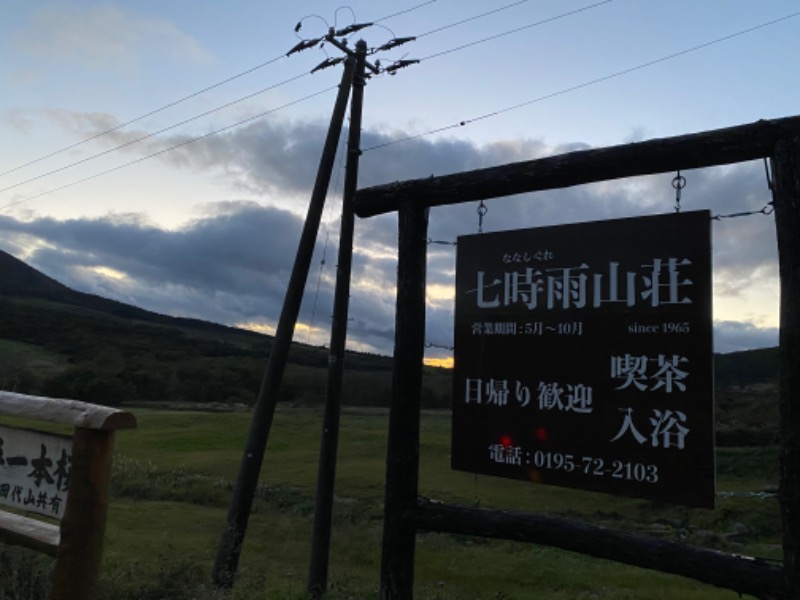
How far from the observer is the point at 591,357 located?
425 cm

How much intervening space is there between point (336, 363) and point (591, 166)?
22.3 feet

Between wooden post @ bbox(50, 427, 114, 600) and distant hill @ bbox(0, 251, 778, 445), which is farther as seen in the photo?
distant hill @ bbox(0, 251, 778, 445)

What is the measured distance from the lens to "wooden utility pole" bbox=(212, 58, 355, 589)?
32.2ft

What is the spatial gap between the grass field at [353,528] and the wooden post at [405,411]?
69 centimetres

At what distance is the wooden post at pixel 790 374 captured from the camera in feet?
11.2

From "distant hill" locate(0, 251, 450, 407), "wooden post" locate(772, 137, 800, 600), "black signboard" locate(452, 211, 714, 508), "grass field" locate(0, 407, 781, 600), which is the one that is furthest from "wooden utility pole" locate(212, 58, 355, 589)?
"distant hill" locate(0, 251, 450, 407)

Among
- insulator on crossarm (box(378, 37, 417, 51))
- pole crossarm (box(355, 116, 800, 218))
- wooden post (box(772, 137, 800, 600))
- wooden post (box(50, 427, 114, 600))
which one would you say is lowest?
wooden post (box(50, 427, 114, 600))

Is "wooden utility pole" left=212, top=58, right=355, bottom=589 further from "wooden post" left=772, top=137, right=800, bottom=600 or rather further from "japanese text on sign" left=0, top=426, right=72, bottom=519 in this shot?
"wooden post" left=772, top=137, right=800, bottom=600

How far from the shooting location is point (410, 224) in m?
5.04

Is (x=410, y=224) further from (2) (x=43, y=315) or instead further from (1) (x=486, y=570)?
(2) (x=43, y=315)

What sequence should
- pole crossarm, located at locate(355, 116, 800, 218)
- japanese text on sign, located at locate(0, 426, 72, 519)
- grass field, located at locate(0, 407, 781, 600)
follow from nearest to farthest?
pole crossarm, located at locate(355, 116, 800, 218) → japanese text on sign, located at locate(0, 426, 72, 519) → grass field, located at locate(0, 407, 781, 600)

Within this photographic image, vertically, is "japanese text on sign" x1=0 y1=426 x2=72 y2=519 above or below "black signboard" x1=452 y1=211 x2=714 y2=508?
below

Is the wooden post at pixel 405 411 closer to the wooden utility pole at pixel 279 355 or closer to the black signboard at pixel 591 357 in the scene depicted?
the black signboard at pixel 591 357

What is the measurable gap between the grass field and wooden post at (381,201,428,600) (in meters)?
0.69
